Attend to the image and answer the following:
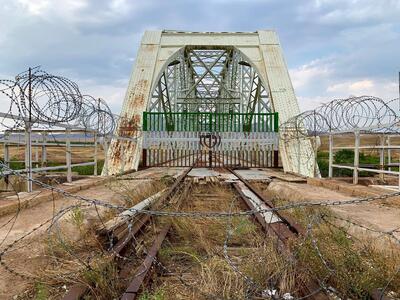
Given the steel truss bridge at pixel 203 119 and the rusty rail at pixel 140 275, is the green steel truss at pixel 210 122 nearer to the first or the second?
the steel truss bridge at pixel 203 119

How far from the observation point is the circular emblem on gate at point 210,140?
18688 mm

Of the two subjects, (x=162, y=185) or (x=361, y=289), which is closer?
(x=361, y=289)

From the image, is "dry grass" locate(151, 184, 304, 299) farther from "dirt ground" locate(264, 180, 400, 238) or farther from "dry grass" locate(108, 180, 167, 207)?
"dry grass" locate(108, 180, 167, 207)

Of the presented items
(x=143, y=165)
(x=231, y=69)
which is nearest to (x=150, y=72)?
(x=143, y=165)

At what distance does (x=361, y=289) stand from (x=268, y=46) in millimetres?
19744

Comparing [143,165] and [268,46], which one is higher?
[268,46]

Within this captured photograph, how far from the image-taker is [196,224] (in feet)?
18.7

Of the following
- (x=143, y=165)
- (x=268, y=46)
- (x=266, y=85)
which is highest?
(x=268, y=46)

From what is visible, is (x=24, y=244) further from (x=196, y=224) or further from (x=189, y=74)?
(x=189, y=74)

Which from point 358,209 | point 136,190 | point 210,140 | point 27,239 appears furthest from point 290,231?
point 210,140

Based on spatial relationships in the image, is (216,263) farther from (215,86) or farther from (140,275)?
(215,86)

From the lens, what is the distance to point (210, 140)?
18.6 meters

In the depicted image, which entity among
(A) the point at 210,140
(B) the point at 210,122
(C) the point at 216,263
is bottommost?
(C) the point at 216,263

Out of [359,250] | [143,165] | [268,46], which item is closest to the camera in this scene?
[359,250]
